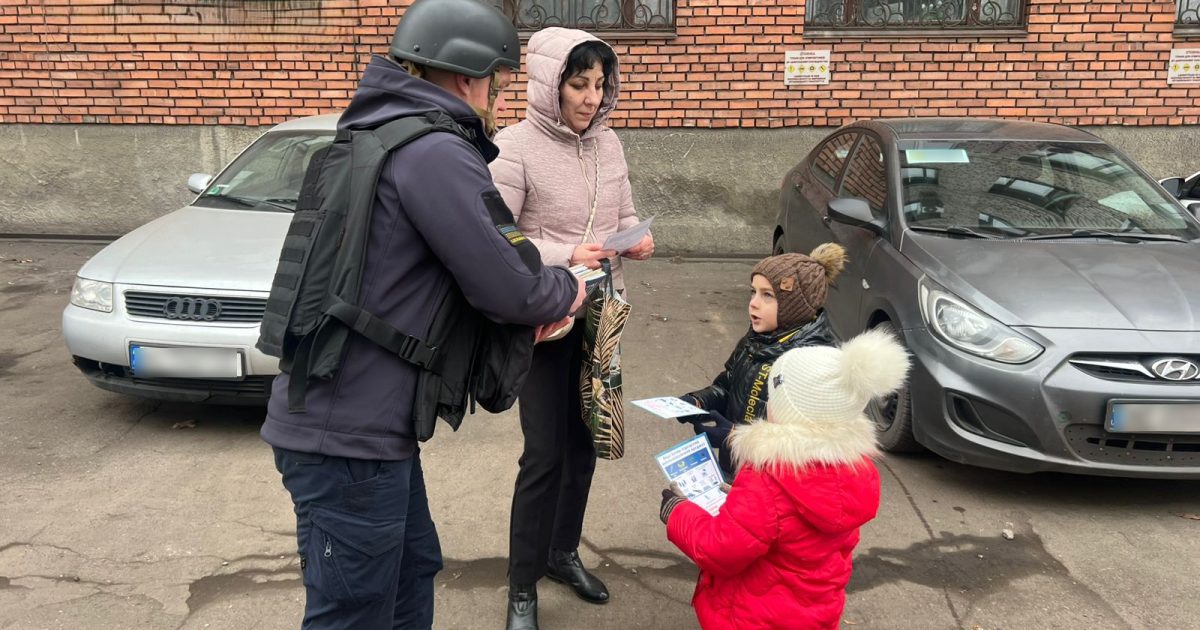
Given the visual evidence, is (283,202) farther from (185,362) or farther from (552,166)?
(552,166)

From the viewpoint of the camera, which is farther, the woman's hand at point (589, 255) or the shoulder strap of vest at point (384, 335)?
the woman's hand at point (589, 255)

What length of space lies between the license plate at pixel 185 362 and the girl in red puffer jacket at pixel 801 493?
279 centimetres

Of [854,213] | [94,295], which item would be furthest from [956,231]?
[94,295]

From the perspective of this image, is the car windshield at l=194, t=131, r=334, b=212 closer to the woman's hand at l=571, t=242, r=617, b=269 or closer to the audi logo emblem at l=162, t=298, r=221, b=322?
the audi logo emblem at l=162, t=298, r=221, b=322

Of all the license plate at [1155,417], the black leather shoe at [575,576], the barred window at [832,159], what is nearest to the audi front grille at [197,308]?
the black leather shoe at [575,576]

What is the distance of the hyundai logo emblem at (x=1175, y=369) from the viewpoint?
3514mm

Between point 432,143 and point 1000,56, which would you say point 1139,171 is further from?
point 432,143

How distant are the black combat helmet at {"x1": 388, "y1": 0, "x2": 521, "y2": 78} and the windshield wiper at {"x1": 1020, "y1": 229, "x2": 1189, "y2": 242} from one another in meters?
3.34

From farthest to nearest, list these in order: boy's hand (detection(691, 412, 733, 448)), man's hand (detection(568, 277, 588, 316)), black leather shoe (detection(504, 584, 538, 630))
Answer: black leather shoe (detection(504, 584, 538, 630))
boy's hand (detection(691, 412, 733, 448))
man's hand (detection(568, 277, 588, 316))

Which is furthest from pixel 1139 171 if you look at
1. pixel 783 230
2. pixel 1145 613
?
pixel 1145 613

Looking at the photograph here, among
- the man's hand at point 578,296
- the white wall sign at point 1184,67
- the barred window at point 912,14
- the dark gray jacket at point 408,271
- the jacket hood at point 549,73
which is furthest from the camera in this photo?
the barred window at point 912,14

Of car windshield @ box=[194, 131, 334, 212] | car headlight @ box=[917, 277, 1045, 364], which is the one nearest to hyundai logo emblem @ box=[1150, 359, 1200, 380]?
car headlight @ box=[917, 277, 1045, 364]

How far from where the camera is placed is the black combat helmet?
1.84 metres

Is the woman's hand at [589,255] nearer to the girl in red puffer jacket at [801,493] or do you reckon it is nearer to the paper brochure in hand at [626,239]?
the paper brochure in hand at [626,239]
